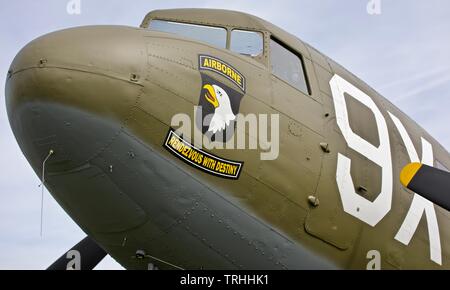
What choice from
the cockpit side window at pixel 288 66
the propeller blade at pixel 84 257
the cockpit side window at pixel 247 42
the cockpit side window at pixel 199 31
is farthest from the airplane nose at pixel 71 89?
the propeller blade at pixel 84 257

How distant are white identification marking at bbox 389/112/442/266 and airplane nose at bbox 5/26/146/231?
4.60 metres

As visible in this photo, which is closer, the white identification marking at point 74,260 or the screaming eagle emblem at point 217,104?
the screaming eagle emblem at point 217,104

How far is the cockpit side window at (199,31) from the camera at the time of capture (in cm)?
946

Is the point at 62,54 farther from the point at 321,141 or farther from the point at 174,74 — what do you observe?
the point at 321,141

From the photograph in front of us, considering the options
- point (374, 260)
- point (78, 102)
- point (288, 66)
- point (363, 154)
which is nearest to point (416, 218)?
point (374, 260)

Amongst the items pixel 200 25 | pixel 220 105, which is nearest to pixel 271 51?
pixel 200 25

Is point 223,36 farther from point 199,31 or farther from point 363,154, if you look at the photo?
point 363,154

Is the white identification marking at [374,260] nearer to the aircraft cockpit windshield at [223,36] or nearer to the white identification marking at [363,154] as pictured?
the white identification marking at [363,154]

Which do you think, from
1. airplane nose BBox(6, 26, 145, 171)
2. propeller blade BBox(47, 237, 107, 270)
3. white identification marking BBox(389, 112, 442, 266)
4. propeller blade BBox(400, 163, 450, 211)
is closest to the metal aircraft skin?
airplane nose BBox(6, 26, 145, 171)

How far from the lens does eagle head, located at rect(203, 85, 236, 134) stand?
8.02 meters

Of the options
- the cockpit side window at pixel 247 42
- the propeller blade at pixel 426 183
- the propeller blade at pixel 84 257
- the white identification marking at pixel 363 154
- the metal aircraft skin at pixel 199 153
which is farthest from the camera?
the propeller blade at pixel 84 257

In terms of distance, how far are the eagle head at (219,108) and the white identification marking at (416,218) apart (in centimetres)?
373

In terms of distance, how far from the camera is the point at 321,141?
910cm
